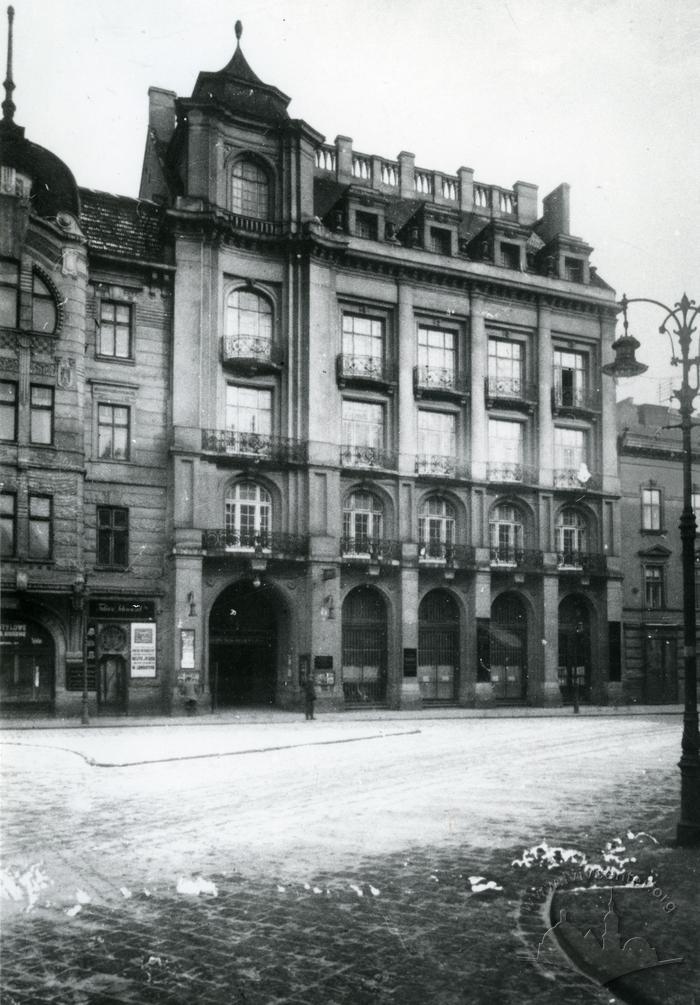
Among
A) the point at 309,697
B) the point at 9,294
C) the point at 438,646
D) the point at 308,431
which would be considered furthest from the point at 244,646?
the point at 9,294

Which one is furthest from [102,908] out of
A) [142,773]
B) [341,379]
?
[341,379]

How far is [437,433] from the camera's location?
3838cm

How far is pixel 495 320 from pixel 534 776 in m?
26.4

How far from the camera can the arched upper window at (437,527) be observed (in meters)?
37.6

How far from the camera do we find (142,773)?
16953mm

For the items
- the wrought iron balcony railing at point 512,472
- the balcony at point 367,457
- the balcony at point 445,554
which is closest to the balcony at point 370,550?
the balcony at point 445,554

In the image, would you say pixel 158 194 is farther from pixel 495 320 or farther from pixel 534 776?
pixel 534 776

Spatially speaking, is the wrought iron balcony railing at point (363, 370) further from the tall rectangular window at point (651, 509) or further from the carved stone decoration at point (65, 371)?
the tall rectangular window at point (651, 509)

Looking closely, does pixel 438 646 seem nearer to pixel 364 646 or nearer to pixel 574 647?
pixel 364 646

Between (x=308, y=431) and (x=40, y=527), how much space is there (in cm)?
1010

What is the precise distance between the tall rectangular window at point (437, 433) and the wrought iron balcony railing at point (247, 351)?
6.60 m

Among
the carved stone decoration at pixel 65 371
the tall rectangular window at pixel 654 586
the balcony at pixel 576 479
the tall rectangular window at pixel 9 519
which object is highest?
the carved stone decoration at pixel 65 371

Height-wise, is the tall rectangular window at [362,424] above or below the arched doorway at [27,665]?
above

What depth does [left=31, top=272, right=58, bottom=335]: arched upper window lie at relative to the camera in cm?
3077
